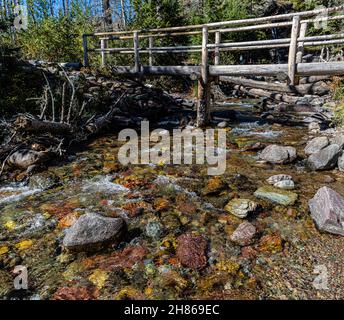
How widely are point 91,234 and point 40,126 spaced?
4.01m

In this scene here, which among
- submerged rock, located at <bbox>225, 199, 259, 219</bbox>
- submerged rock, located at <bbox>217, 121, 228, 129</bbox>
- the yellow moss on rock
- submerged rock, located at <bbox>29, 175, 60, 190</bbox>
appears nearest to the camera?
the yellow moss on rock

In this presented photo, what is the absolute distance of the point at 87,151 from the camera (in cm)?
794

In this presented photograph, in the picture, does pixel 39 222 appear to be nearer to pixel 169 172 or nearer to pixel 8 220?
pixel 8 220

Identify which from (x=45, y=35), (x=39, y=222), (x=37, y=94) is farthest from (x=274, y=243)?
(x=45, y=35)

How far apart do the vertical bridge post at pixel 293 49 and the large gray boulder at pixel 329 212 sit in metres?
3.69

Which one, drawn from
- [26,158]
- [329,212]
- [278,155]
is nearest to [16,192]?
[26,158]

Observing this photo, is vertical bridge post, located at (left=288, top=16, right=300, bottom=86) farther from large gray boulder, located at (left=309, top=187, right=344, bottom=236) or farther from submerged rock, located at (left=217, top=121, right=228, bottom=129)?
large gray boulder, located at (left=309, top=187, right=344, bottom=236)

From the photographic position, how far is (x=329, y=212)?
165 inches

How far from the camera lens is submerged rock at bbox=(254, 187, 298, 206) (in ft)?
16.7

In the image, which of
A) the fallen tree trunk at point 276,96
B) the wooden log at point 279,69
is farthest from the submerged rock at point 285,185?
the fallen tree trunk at point 276,96

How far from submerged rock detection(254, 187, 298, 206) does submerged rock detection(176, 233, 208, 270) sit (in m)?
1.64

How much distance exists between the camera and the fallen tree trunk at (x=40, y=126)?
6.57m

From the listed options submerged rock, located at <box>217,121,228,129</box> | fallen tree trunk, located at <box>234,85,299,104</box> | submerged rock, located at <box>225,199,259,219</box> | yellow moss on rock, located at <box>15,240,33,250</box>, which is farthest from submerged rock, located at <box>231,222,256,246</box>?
fallen tree trunk, located at <box>234,85,299,104</box>

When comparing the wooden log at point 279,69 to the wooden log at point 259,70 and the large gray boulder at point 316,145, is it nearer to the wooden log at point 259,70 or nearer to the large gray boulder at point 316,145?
the wooden log at point 259,70
